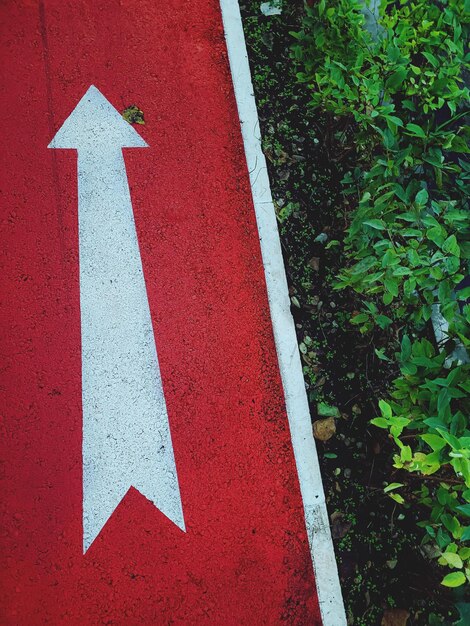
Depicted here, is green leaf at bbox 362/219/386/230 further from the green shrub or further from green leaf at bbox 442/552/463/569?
green leaf at bbox 442/552/463/569

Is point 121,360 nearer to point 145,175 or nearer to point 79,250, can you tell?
point 79,250

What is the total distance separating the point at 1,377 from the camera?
3213 millimetres

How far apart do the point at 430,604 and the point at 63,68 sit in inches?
169

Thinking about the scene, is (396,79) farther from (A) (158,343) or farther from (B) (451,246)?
(A) (158,343)

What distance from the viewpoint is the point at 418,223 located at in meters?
2.69

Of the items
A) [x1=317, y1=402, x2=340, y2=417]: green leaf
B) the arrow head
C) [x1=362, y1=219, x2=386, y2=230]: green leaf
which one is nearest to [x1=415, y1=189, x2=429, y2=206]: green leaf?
[x1=362, y1=219, x2=386, y2=230]: green leaf

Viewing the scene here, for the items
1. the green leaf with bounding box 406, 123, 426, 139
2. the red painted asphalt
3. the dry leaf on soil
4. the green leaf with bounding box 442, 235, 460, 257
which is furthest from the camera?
the dry leaf on soil

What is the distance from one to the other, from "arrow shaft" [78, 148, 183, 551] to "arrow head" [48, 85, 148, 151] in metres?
0.09

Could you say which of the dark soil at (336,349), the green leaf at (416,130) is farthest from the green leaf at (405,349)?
the green leaf at (416,130)

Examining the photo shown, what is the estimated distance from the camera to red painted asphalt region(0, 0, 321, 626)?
9.93ft

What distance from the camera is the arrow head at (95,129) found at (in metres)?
3.63

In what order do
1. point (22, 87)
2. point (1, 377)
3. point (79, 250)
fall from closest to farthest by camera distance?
point (1, 377)
point (79, 250)
point (22, 87)

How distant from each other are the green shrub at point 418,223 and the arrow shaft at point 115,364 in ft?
4.45

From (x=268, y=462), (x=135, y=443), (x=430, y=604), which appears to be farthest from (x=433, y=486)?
(x=135, y=443)
